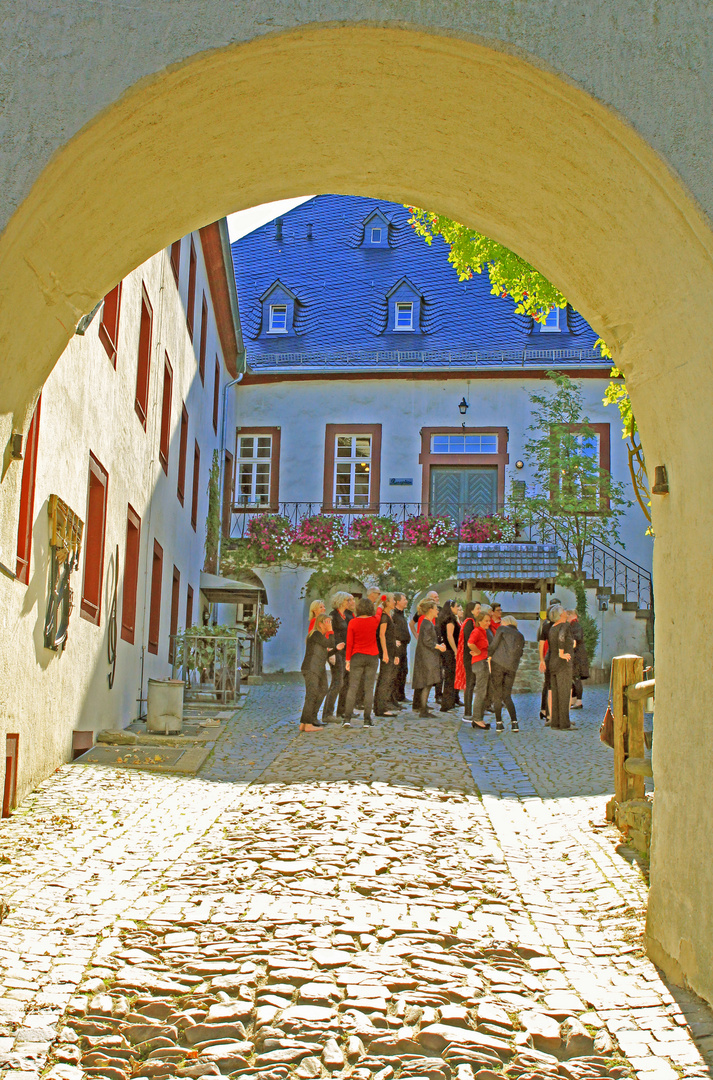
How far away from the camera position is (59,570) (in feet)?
31.3

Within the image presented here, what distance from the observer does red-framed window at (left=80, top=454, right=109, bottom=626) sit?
12070 mm

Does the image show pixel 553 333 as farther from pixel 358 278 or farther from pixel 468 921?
pixel 468 921

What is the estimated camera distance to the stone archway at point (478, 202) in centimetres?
419

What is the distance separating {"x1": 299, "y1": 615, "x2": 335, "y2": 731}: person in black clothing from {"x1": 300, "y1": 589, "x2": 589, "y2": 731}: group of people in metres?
0.01

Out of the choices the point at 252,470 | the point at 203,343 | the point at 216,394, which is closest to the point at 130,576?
the point at 203,343

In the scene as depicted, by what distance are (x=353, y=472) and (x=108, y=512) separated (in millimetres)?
16236

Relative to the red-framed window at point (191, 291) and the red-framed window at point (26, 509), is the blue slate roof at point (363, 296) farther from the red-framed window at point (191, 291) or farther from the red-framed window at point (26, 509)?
the red-framed window at point (26, 509)

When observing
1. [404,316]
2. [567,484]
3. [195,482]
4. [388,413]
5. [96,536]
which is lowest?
[96,536]

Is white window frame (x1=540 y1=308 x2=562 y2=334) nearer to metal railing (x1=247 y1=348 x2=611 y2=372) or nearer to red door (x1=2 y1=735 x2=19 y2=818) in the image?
metal railing (x1=247 y1=348 x2=611 y2=372)

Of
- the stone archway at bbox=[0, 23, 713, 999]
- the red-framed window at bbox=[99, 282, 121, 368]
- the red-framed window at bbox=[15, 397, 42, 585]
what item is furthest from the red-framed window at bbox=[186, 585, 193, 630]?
the stone archway at bbox=[0, 23, 713, 999]

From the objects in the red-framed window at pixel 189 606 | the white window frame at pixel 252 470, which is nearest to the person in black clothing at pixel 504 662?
the red-framed window at pixel 189 606

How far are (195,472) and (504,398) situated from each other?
9.04 metres

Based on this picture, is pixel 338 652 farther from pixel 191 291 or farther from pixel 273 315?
pixel 273 315

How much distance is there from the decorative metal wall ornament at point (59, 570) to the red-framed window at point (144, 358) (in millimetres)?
5358
